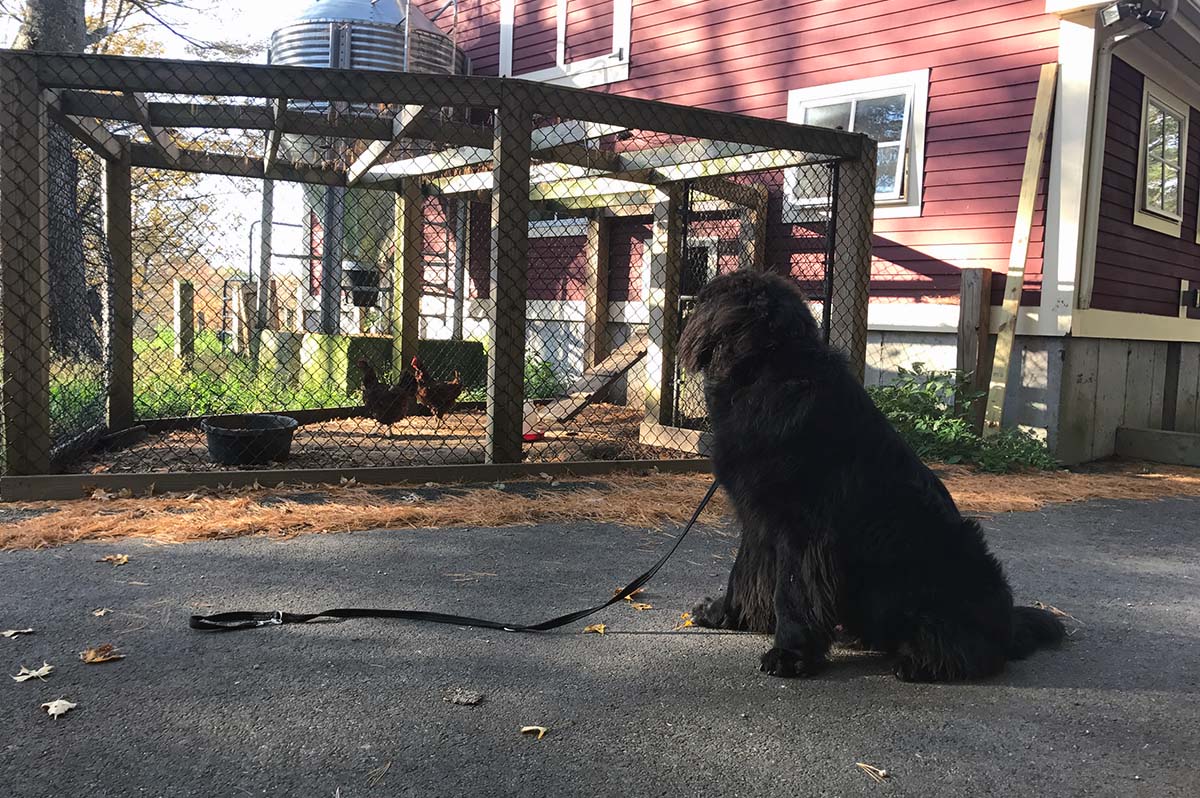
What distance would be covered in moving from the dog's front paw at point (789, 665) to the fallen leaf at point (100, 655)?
6.26ft

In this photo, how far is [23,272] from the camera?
4062mm

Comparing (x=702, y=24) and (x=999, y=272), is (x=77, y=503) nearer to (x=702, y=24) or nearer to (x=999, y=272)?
(x=999, y=272)

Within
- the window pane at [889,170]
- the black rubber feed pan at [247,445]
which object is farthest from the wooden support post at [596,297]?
the black rubber feed pan at [247,445]

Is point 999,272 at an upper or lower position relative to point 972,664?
upper

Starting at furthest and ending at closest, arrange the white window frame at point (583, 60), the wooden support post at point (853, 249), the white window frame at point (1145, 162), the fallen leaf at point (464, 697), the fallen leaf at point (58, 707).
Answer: the white window frame at point (583, 60) → the white window frame at point (1145, 162) → the wooden support post at point (853, 249) → the fallen leaf at point (464, 697) → the fallen leaf at point (58, 707)

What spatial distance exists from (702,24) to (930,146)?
342cm

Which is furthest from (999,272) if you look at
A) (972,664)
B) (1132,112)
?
(972,664)

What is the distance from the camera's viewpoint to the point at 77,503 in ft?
13.1

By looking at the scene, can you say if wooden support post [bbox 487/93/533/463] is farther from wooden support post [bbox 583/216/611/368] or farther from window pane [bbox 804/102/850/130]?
window pane [bbox 804/102/850/130]

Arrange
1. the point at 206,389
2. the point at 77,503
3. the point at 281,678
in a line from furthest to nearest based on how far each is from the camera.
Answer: the point at 206,389 < the point at 77,503 < the point at 281,678

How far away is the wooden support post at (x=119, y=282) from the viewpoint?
588 cm

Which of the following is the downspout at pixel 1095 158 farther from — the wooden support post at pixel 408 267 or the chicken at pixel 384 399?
the wooden support post at pixel 408 267

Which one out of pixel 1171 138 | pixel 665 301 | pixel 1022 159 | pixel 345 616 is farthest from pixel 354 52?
pixel 1171 138

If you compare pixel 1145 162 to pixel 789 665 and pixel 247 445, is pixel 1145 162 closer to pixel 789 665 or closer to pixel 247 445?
pixel 789 665
